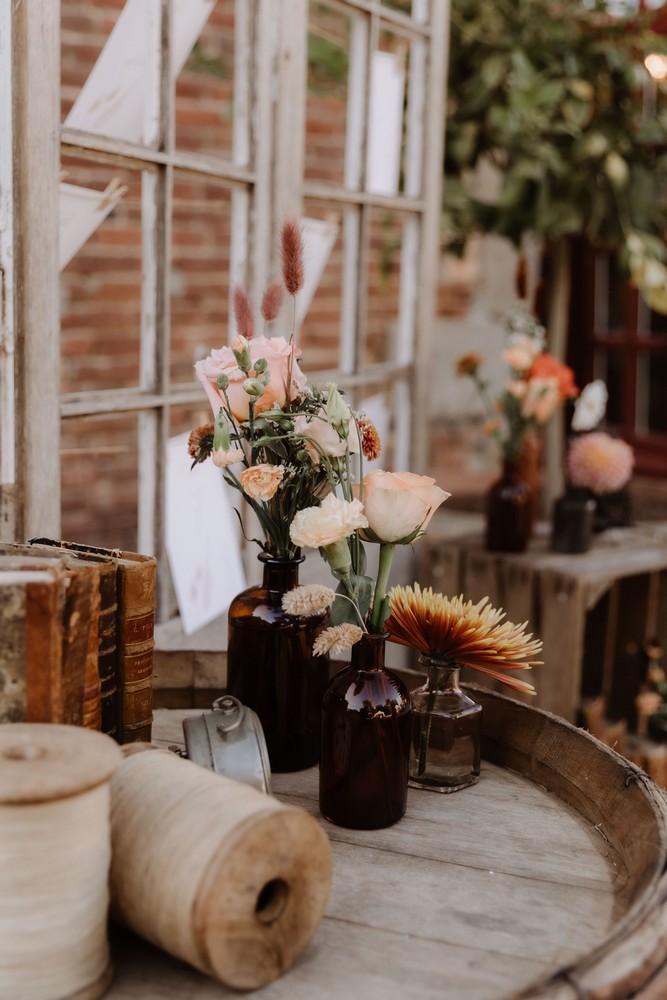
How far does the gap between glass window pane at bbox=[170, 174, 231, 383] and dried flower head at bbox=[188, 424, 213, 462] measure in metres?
2.35

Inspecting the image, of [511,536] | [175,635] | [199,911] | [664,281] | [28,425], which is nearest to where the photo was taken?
[199,911]

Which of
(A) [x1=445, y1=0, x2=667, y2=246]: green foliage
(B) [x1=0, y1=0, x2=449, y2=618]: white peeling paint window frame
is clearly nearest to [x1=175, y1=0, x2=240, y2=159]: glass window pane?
(A) [x1=445, y1=0, x2=667, y2=246]: green foliage

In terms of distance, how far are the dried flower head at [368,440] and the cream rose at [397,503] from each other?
0.18 feet

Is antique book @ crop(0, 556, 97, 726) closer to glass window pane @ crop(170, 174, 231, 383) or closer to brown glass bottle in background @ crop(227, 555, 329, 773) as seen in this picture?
brown glass bottle in background @ crop(227, 555, 329, 773)

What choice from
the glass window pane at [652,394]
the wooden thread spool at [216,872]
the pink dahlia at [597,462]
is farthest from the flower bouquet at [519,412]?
the wooden thread spool at [216,872]

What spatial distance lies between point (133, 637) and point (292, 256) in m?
0.42

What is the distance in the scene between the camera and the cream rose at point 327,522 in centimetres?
106

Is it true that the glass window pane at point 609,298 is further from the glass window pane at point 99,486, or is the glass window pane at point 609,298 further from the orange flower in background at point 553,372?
the glass window pane at point 99,486

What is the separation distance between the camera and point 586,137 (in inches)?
113

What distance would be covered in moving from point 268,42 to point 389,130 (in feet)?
1.80

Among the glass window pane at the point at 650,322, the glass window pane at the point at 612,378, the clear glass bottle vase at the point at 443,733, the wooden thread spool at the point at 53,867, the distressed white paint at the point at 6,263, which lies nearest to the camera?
the wooden thread spool at the point at 53,867

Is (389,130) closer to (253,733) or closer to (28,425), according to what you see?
(28,425)

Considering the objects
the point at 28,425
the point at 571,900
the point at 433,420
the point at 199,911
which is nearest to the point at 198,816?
the point at 199,911

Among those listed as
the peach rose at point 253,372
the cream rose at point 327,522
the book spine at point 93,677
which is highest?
the peach rose at point 253,372
